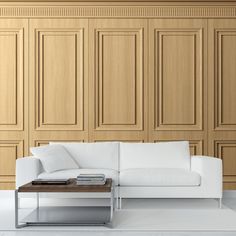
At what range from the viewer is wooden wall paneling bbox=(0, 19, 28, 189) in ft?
20.9

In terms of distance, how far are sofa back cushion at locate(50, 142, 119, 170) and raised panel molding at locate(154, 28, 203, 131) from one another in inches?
42.1

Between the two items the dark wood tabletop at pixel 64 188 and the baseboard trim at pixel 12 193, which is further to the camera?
the baseboard trim at pixel 12 193

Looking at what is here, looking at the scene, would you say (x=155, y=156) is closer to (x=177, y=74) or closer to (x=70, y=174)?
(x=70, y=174)

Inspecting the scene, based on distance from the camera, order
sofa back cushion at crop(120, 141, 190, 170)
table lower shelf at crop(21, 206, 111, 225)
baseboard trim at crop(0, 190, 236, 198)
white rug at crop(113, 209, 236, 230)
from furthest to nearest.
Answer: baseboard trim at crop(0, 190, 236, 198), sofa back cushion at crop(120, 141, 190, 170), table lower shelf at crop(21, 206, 111, 225), white rug at crop(113, 209, 236, 230)

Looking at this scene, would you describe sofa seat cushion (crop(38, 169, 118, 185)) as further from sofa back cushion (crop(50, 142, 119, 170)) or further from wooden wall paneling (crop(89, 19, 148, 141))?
wooden wall paneling (crop(89, 19, 148, 141))

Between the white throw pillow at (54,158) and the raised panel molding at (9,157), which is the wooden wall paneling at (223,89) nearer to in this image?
the white throw pillow at (54,158)

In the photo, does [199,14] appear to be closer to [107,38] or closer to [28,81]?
[107,38]

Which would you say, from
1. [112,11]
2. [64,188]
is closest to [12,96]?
[112,11]

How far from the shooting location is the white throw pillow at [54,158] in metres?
5.15

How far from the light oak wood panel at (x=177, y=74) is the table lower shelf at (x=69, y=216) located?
2004mm

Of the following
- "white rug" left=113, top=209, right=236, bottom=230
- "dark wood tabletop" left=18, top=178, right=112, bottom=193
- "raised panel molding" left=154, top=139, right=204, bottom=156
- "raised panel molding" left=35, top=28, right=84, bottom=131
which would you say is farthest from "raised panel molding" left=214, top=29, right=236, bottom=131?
"dark wood tabletop" left=18, top=178, right=112, bottom=193

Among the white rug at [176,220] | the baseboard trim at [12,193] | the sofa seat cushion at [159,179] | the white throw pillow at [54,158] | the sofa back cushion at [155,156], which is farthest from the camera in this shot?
the baseboard trim at [12,193]

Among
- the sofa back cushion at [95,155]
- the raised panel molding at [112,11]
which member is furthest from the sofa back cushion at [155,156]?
the raised panel molding at [112,11]

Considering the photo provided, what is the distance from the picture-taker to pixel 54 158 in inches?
206
